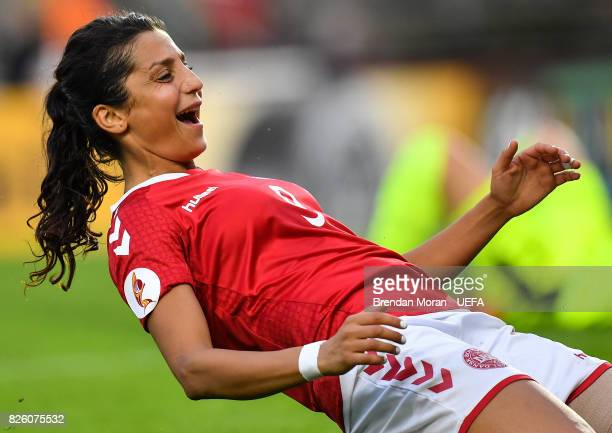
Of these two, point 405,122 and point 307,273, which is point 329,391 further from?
point 405,122

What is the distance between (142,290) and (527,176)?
1.28 meters

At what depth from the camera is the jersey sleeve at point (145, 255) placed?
2.96 metres

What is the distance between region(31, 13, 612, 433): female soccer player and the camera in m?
2.72

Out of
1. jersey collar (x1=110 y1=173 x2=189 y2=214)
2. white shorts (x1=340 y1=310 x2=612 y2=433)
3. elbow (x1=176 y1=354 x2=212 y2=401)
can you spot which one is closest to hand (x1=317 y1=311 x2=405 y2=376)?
white shorts (x1=340 y1=310 x2=612 y2=433)

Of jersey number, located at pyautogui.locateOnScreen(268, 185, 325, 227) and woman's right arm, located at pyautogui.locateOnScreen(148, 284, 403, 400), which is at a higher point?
jersey number, located at pyautogui.locateOnScreen(268, 185, 325, 227)

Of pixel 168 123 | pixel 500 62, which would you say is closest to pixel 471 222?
pixel 168 123

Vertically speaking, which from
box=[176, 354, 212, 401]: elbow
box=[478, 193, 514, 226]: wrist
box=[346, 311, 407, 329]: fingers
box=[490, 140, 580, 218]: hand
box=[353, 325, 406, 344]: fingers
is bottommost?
box=[176, 354, 212, 401]: elbow

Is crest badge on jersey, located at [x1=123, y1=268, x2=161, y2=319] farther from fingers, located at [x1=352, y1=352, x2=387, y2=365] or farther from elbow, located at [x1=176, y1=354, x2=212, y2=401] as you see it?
fingers, located at [x1=352, y1=352, x2=387, y2=365]

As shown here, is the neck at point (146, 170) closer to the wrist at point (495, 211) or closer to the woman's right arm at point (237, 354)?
the woman's right arm at point (237, 354)

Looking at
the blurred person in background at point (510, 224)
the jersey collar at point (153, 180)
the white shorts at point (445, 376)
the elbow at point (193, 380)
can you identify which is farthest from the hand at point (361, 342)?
the blurred person in background at point (510, 224)

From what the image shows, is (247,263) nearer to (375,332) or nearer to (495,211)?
(375,332)

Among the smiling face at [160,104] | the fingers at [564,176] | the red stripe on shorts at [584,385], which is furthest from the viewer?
the fingers at [564,176]

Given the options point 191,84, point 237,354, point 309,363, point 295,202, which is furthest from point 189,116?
point 309,363

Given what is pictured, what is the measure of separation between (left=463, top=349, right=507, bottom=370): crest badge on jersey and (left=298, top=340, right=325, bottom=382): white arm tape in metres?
0.41
